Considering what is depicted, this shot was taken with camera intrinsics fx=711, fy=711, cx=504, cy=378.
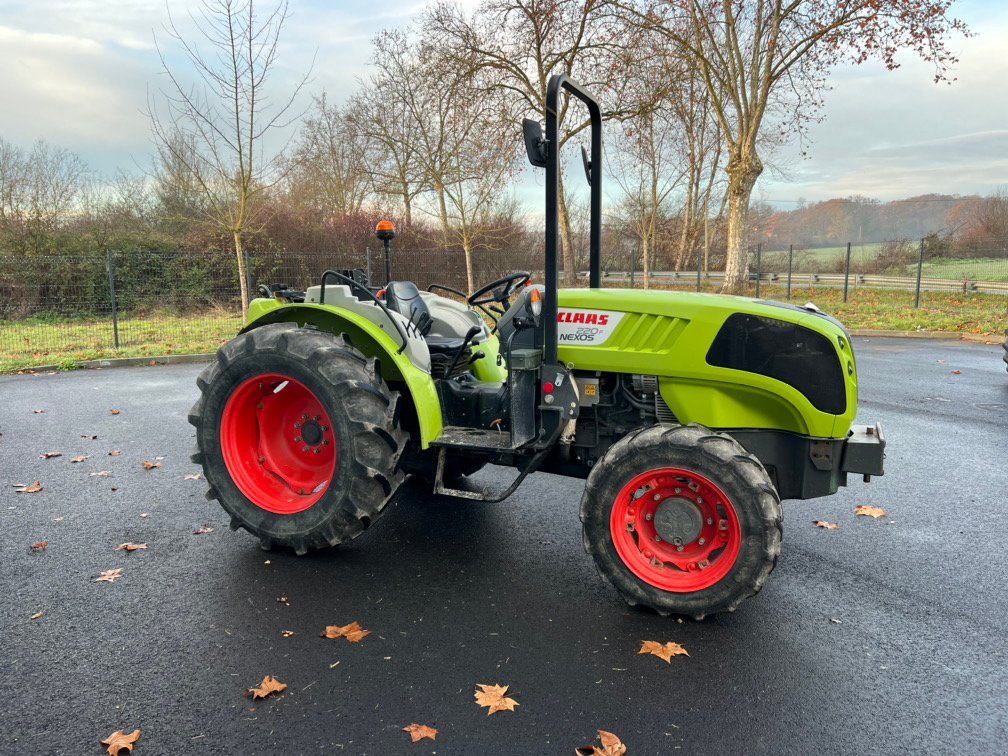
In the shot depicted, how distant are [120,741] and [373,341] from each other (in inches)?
85.9

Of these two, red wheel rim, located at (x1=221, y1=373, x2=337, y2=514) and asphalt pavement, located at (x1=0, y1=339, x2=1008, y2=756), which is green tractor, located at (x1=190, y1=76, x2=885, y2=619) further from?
asphalt pavement, located at (x1=0, y1=339, x2=1008, y2=756)

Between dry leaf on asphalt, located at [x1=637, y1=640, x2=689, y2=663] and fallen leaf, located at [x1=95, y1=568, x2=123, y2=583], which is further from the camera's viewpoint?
fallen leaf, located at [x1=95, y1=568, x2=123, y2=583]

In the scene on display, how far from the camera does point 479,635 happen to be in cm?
308

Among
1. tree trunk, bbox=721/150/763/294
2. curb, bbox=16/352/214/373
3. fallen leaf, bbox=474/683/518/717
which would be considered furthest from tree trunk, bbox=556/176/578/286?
fallen leaf, bbox=474/683/518/717

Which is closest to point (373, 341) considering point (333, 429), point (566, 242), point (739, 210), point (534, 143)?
point (333, 429)

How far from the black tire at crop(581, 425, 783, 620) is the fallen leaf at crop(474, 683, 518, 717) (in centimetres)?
78

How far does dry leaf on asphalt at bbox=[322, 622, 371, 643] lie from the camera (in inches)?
120

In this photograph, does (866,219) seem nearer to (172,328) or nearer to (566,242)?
(566,242)

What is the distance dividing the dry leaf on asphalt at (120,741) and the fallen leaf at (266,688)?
383mm

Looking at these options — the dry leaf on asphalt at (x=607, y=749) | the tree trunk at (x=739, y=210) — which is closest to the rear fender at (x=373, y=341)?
the dry leaf on asphalt at (x=607, y=749)

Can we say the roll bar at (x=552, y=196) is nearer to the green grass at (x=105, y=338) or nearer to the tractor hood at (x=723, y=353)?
the tractor hood at (x=723, y=353)

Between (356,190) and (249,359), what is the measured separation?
2031cm

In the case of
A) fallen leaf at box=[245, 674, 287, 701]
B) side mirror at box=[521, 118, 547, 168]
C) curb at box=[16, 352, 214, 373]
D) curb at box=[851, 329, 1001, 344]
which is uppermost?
side mirror at box=[521, 118, 547, 168]

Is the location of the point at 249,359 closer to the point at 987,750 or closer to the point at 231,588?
the point at 231,588
